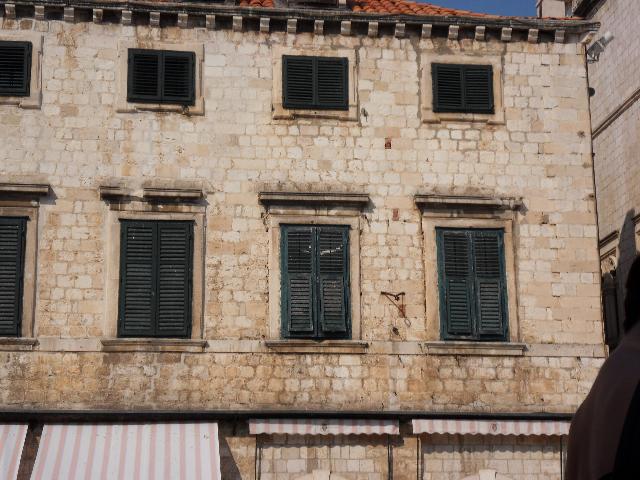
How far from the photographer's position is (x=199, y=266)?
620 inches

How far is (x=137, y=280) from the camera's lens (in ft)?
51.3

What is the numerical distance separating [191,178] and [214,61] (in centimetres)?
193

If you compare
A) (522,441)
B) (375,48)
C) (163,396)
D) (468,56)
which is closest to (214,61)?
(375,48)

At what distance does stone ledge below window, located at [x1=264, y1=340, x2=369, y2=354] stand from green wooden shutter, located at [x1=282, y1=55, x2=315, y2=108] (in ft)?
12.0

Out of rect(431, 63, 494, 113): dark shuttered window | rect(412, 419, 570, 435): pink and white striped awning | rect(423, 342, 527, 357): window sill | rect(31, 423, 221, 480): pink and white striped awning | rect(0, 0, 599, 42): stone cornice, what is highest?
rect(0, 0, 599, 42): stone cornice

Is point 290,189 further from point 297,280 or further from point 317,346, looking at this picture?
point 317,346

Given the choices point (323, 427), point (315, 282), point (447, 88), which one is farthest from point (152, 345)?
point (447, 88)

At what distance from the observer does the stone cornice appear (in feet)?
53.9

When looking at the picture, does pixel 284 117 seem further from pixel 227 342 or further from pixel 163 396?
pixel 163 396

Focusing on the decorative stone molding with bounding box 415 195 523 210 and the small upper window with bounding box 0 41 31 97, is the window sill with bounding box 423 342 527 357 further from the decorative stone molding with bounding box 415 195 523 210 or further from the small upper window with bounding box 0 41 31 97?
the small upper window with bounding box 0 41 31 97

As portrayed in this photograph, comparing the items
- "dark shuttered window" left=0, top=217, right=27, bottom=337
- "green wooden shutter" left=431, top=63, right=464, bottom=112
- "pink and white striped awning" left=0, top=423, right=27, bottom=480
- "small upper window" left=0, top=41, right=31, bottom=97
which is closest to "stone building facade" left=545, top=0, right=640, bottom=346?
"green wooden shutter" left=431, top=63, right=464, bottom=112

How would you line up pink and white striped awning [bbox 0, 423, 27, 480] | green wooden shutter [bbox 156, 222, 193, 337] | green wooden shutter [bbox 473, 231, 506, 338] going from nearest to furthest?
1. pink and white striped awning [bbox 0, 423, 27, 480]
2. green wooden shutter [bbox 156, 222, 193, 337]
3. green wooden shutter [bbox 473, 231, 506, 338]

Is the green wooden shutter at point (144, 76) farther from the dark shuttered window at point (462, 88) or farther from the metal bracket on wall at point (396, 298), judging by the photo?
the metal bracket on wall at point (396, 298)

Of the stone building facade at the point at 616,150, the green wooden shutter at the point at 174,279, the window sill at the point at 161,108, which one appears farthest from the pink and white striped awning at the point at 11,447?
the stone building facade at the point at 616,150
